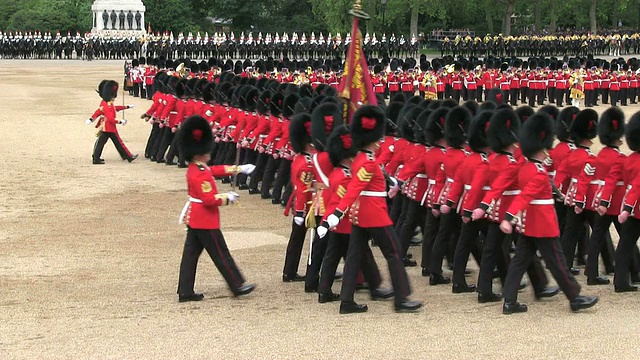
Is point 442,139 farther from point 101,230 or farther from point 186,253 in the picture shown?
point 101,230

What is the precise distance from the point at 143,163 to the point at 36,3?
51.8 meters

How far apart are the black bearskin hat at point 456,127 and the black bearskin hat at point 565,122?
836 mm

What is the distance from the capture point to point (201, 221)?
7.46 metres

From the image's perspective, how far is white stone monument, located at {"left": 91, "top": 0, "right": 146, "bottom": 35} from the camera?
5231cm

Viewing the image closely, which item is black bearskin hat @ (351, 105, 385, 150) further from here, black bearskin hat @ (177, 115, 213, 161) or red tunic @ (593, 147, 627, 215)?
red tunic @ (593, 147, 627, 215)

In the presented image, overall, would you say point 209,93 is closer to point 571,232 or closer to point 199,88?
point 199,88

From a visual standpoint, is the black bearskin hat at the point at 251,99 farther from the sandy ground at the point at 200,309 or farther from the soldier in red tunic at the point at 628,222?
the soldier in red tunic at the point at 628,222

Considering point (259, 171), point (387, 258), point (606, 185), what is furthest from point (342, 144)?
point (259, 171)

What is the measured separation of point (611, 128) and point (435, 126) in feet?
4.28

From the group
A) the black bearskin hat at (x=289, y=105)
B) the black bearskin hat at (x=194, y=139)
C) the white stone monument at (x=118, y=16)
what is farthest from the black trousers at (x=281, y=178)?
the white stone monument at (x=118, y=16)

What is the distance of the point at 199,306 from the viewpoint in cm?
737

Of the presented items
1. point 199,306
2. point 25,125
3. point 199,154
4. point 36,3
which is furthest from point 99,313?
point 36,3

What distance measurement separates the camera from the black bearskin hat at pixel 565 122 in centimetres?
833

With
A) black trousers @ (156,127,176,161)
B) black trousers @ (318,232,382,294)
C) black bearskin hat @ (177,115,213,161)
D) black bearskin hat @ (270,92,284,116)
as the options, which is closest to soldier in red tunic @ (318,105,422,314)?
black trousers @ (318,232,382,294)
